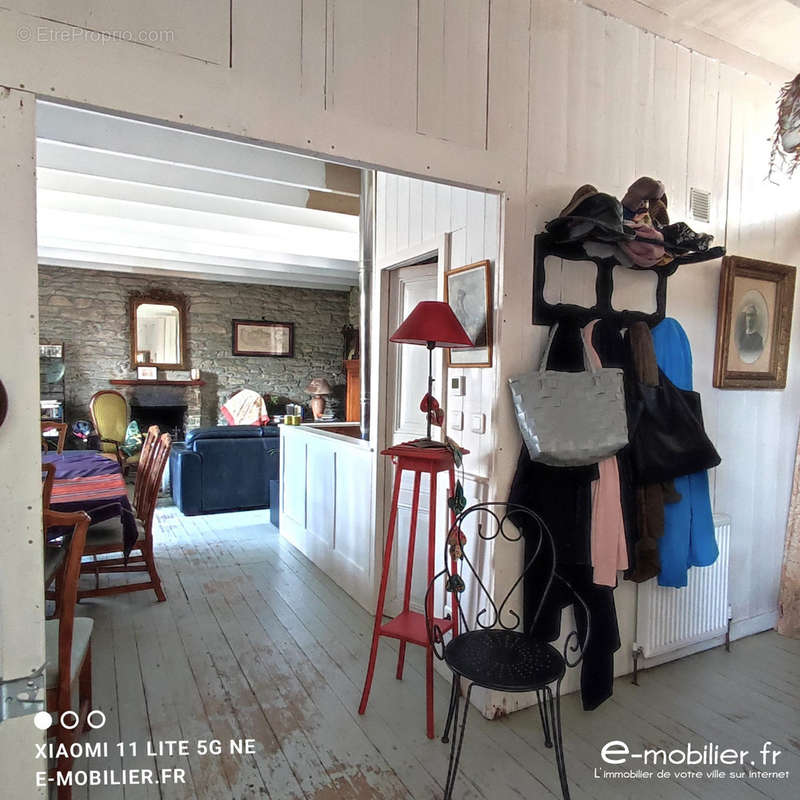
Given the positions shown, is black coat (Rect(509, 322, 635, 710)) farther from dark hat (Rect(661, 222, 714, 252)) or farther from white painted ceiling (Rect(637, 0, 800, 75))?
white painted ceiling (Rect(637, 0, 800, 75))

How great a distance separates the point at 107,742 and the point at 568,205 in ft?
8.70

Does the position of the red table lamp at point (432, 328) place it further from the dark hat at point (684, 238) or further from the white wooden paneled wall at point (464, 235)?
the dark hat at point (684, 238)

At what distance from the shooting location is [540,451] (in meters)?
1.96

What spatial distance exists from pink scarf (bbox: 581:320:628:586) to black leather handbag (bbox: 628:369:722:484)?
0.18m

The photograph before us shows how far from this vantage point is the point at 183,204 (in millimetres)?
4562

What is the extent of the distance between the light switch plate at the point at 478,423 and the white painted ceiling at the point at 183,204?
1387 mm

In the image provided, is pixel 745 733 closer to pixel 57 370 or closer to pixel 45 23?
pixel 45 23

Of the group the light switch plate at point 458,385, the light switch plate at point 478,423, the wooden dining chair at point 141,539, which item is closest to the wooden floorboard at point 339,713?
the wooden dining chair at point 141,539

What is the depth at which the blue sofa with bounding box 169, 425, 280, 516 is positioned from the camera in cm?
499

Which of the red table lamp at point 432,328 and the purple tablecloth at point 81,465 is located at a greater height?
the red table lamp at point 432,328

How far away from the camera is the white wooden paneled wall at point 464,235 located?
2.18m

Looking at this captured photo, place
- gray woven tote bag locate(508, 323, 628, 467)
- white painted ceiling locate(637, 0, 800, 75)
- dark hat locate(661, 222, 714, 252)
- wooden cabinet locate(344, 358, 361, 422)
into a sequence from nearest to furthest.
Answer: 1. gray woven tote bag locate(508, 323, 628, 467)
2. dark hat locate(661, 222, 714, 252)
3. white painted ceiling locate(637, 0, 800, 75)
4. wooden cabinet locate(344, 358, 361, 422)

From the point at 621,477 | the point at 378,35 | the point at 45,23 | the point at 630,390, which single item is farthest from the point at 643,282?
the point at 45,23

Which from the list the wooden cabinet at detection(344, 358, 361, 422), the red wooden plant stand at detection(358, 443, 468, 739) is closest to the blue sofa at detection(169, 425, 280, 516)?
the wooden cabinet at detection(344, 358, 361, 422)
